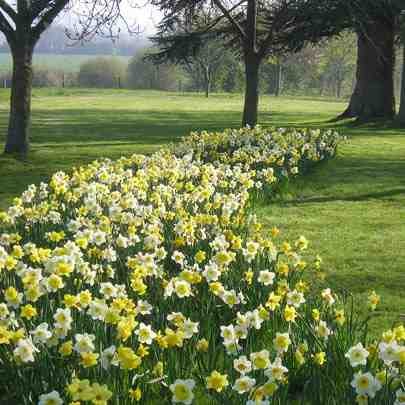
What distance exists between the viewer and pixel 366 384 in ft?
8.65

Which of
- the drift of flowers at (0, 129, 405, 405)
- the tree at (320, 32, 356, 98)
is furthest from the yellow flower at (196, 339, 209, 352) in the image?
the tree at (320, 32, 356, 98)

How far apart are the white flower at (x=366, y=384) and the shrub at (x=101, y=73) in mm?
83834

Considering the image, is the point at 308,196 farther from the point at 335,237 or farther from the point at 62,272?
the point at 62,272

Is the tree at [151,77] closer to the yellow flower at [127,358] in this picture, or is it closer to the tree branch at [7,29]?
the tree branch at [7,29]

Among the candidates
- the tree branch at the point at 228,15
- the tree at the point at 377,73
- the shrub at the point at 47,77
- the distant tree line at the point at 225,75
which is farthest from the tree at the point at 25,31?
the shrub at the point at 47,77

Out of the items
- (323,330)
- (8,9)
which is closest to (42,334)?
(323,330)

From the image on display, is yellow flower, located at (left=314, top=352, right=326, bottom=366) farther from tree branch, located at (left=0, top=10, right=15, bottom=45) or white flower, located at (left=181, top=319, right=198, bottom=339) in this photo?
tree branch, located at (left=0, top=10, right=15, bottom=45)

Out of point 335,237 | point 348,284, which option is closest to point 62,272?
point 348,284

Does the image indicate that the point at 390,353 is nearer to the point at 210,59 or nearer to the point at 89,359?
the point at 89,359

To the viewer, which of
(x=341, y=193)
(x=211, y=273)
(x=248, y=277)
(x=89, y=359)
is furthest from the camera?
(x=341, y=193)

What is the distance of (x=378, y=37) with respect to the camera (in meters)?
22.5

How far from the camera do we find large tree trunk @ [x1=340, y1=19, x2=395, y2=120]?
72.2 ft

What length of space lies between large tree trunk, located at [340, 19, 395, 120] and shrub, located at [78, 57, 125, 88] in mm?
64658

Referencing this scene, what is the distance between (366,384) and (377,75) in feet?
68.0
